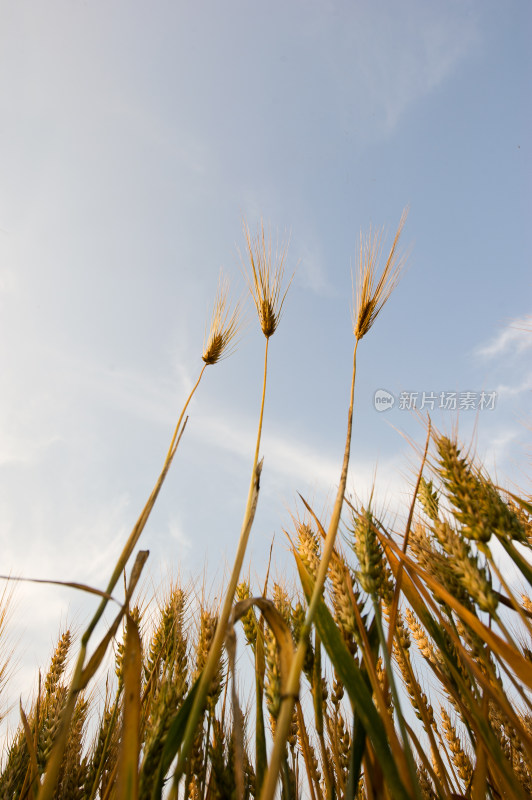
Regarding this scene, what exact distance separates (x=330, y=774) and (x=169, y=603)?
1245 millimetres

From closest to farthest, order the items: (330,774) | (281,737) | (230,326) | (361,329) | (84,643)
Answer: (281,737), (84,643), (330,774), (361,329), (230,326)

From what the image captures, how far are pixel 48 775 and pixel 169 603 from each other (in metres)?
1.62

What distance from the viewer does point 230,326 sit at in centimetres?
210

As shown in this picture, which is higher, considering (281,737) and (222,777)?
(222,777)

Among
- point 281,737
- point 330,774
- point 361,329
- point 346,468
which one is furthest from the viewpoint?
point 361,329

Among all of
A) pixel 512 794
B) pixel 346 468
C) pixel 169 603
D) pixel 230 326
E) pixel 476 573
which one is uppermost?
pixel 230 326

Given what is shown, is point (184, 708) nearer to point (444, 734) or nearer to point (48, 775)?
point (48, 775)

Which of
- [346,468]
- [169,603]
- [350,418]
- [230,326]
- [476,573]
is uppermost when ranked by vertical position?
[230,326]

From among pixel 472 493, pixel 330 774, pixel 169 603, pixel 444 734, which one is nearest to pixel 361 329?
pixel 472 493

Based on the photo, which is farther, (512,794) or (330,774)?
(330,774)

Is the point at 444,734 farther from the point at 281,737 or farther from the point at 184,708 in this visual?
the point at 281,737

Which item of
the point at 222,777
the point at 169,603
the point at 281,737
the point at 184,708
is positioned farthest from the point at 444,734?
the point at 281,737

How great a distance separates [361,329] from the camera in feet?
5.01

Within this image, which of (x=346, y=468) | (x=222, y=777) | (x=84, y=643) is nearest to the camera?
(x=84, y=643)
